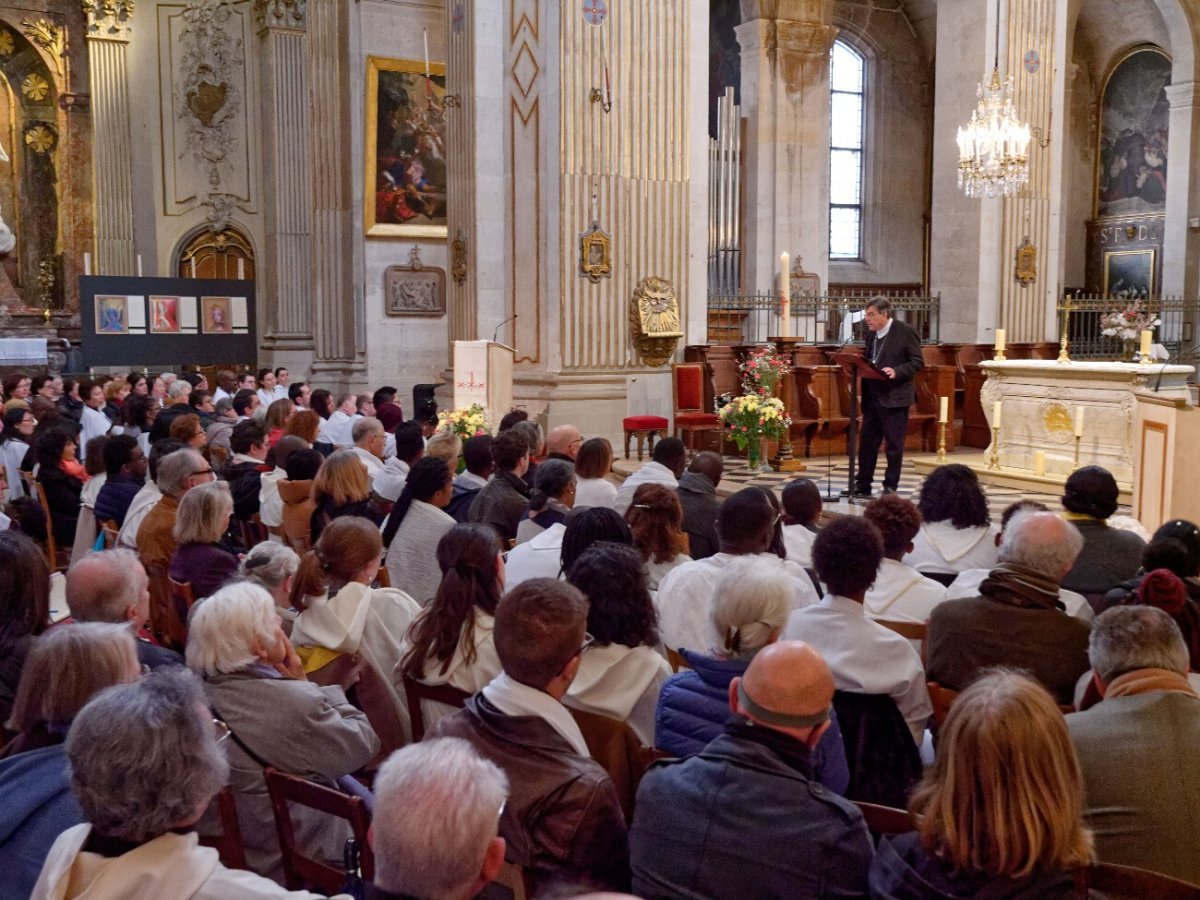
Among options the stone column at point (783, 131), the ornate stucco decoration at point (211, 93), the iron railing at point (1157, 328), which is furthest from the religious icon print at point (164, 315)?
the iron railing at point (1157, 328)

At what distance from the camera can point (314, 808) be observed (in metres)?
2.69

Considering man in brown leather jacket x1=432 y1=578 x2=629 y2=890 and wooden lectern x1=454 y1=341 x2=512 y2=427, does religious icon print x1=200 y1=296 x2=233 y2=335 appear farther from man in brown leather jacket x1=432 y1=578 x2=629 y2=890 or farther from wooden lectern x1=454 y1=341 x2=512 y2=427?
man in brown leather jacket x1=432 y1=578 x2=629 y2=890

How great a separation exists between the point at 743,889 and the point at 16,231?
2028 centimetres

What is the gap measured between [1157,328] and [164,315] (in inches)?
611

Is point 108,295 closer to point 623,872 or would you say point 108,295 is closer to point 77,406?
point 77,406

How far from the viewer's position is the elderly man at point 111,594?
3.36 metres

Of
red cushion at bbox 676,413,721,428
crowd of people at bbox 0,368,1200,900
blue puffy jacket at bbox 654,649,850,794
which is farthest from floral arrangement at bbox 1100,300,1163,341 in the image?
blue puffy jacket at bbox 654,649,850,794

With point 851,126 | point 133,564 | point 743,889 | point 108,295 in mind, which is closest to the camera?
point 743,889

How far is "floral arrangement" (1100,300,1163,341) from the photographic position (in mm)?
17172

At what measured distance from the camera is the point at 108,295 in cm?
1516

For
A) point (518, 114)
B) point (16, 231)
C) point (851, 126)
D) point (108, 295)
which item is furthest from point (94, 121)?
point (851, 126)

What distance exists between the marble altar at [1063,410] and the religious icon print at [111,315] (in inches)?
419

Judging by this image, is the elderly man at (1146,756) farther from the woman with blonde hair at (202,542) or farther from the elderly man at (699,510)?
the woman with blonde hair at (202,542)

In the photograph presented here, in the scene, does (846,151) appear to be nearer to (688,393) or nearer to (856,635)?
(688,393)
